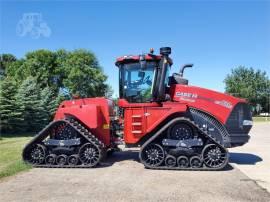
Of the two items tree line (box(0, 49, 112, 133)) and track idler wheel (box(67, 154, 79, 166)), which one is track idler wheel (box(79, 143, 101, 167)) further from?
tree line (box(0, 49, 112, 133))

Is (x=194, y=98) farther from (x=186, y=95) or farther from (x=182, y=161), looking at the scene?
(x=182, y=161)

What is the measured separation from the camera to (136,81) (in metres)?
10.6

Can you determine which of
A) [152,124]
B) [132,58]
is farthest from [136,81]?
[152,124]

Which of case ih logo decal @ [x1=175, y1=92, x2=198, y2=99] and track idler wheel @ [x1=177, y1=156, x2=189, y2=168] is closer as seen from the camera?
track idler wheel @ [x1=177, y1=156, x2=189, y2=168]

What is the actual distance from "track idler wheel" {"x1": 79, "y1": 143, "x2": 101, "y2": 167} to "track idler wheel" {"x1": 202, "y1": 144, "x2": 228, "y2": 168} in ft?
10.2

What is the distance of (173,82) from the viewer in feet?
35.9

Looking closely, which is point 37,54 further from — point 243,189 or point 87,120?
point 243,189

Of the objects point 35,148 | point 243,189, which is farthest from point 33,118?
point 243,189

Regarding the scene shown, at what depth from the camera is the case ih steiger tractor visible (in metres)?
9.88

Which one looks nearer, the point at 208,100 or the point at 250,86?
the point at 208,100

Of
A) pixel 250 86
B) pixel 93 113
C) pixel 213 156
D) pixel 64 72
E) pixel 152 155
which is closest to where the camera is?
pixel 213 156

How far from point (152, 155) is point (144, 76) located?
2.42 metres

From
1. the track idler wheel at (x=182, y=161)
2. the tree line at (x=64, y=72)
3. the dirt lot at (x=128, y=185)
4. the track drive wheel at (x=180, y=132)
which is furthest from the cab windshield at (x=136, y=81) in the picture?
the tree line at (x=64, y=72)

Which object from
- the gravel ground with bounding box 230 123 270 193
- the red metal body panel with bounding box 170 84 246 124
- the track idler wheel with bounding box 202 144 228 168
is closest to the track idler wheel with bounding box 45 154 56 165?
the red metal body panel with bounding box 170 84 246 124
